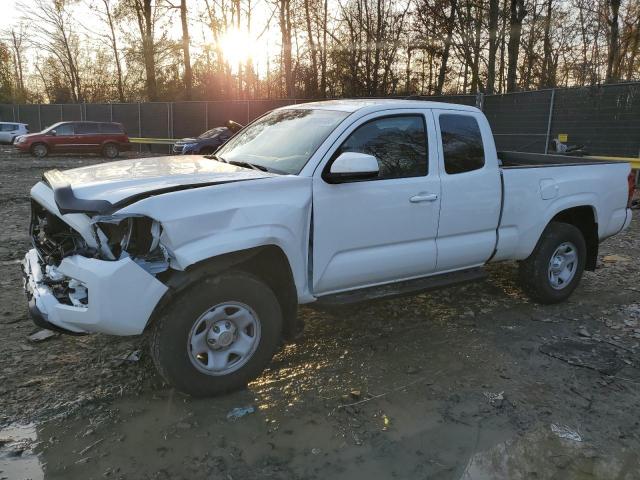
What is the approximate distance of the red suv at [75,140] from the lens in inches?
887

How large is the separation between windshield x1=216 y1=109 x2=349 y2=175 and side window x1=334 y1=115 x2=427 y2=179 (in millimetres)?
204

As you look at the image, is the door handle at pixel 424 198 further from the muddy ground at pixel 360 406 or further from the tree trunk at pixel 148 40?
the tree trunk at pixel 148 40

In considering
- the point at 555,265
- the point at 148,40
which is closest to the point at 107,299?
the point at 555,265

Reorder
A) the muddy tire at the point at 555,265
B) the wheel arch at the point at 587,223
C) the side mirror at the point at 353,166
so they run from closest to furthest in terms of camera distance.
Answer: the side mirror at the point at 353,166
the muddy tire at the point at 555,265
the wheel arch at the point at 587,223

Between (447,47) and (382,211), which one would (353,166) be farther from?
(447,47)

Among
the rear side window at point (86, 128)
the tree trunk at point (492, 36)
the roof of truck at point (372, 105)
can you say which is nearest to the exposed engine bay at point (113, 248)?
the roof of truck at point (372, 105)

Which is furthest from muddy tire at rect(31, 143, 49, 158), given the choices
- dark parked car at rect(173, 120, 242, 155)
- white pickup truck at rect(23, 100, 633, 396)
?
white pickup truck at rect(23, 100, 633, 396)

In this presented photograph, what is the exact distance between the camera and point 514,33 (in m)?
20.5

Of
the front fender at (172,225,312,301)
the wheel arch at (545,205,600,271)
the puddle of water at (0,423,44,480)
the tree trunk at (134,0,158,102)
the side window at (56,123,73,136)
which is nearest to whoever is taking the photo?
the puddle of water at (0,423,44,480)

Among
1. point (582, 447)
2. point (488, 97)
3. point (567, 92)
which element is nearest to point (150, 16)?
point (488, 97)

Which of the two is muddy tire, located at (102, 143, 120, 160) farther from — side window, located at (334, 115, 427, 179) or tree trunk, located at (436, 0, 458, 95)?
side window, located at (334, 115, 427, 179)

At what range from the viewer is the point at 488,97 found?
624 inches

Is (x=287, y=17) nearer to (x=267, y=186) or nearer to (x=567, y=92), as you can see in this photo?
(x=567, y=92)

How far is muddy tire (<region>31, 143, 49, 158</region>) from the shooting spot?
73.8ft
